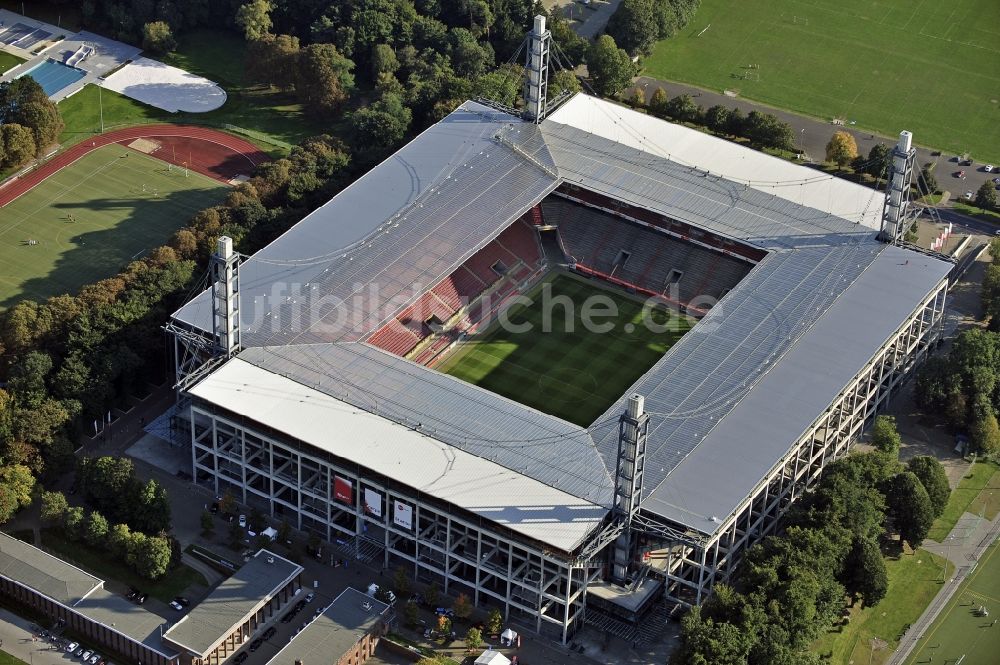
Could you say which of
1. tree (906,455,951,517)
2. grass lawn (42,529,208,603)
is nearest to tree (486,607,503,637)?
grass lawn (42,529,208,603)

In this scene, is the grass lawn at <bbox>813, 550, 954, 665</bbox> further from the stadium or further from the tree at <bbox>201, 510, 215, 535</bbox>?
the tree at <bbox>201, 510, 215, 535</bbox>

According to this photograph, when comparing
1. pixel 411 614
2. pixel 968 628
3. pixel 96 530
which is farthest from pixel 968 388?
pixel 96 530

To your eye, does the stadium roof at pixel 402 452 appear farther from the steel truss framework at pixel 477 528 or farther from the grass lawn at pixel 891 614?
the grass lawn at pixel 891 614

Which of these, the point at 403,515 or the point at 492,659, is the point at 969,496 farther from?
the point at 403,515

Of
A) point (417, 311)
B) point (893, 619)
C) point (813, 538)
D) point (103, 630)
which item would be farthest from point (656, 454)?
point (103, 630)

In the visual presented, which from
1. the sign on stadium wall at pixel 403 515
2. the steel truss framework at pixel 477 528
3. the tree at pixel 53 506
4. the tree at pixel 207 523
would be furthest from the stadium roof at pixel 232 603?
the tree at pixel 53 506
